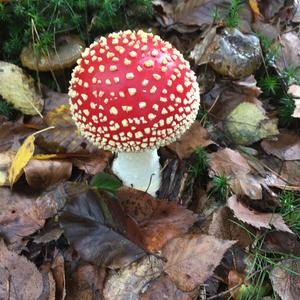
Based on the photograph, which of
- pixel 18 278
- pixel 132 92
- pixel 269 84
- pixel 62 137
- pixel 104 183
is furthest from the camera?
pixel 269 84

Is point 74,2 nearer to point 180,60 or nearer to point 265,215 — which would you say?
point 180,60

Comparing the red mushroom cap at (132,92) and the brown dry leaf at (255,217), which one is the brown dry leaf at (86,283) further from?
the brown dry leaf at (255,217)

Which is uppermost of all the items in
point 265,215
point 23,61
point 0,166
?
point 23,61

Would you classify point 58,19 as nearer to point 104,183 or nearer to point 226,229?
point 104,183

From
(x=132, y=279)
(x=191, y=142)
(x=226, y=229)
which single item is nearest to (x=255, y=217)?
(x=226, y=229)

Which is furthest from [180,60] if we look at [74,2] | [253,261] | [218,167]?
[253,261]

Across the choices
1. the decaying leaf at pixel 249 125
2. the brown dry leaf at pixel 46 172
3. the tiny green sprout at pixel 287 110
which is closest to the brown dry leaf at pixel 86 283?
the brown dry leaf at pixel 46 172
